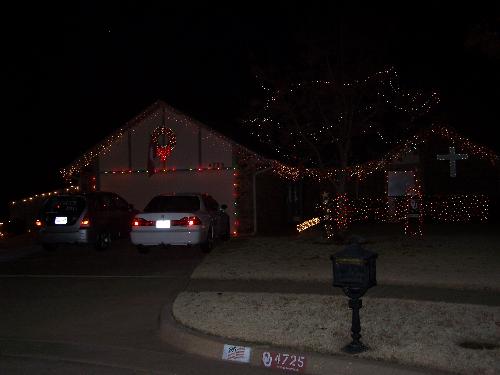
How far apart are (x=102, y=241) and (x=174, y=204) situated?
90.8 inches

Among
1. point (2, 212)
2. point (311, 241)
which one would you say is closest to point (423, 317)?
point (311, 241)

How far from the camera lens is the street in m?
7.69

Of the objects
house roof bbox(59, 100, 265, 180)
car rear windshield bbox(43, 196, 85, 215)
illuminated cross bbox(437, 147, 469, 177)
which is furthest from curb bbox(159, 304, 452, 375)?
illuminated cross bbox(437, 147, 469, 177)

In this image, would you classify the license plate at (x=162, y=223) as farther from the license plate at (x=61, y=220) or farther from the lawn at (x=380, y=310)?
the license plate at (x=61, y=220)

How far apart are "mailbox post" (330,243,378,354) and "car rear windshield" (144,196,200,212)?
32.3 ft

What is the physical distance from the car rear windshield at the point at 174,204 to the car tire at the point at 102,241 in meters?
1.70

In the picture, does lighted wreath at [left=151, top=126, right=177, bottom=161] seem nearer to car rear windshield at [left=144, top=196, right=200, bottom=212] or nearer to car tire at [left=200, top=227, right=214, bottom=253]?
car rear windshield at [left=144, top=196, right=200, bottom=212]

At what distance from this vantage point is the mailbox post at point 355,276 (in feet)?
23.8

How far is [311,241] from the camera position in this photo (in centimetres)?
1777

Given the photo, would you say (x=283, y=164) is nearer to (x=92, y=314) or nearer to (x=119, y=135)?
(x=119, y=135)

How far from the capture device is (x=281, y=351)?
294 inches

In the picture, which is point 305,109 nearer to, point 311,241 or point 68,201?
point 311,241

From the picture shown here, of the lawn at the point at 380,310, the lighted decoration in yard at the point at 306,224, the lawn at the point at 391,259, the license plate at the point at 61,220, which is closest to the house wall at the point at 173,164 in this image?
the lighted decoration in yard at the point at 306,224

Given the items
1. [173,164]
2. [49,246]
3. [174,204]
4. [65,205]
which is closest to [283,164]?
[173,164]
